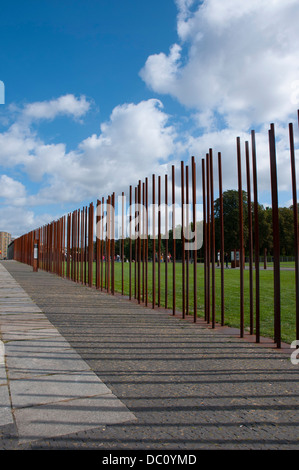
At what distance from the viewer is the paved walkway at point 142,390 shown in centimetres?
244

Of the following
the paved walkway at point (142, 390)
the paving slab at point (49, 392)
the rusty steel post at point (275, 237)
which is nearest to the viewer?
the paved walkway at point (142, 390)

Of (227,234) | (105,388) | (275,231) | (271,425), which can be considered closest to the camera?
(271,425)

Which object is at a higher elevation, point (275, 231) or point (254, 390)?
point (275, 231)

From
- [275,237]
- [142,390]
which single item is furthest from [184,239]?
[142,390]

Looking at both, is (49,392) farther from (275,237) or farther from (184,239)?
(184,239)

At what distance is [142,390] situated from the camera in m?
3.29

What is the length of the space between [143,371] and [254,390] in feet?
3.53

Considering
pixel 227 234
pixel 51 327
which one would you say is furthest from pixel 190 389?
pixel 227 234

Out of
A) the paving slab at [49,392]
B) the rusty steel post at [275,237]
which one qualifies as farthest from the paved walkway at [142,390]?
the rusty steel post at [275,237]

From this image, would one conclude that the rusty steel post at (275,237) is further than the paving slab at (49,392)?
Yes

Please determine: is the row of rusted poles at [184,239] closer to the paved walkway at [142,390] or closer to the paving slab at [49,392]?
the paved walkway at [142,390]

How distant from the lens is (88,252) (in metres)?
15.2

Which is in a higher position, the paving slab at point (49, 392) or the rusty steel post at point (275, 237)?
the rusty steel post at point (275, 237)

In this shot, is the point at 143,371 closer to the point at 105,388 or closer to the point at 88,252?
the point at 105,388
